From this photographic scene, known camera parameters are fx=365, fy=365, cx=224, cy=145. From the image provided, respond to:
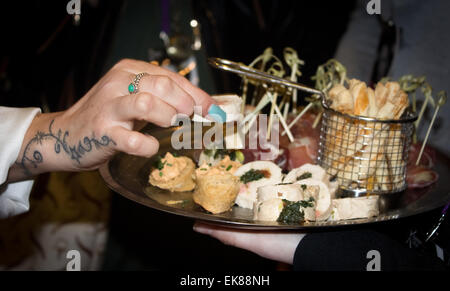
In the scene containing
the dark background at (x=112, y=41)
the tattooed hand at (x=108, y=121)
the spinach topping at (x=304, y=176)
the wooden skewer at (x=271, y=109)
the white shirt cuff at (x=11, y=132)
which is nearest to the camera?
the tattooed hand at (x=108, y=121)

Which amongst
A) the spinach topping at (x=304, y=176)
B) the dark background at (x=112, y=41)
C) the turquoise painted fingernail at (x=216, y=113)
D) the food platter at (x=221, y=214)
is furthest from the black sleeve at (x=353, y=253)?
the dark background at (x=112, y=41)

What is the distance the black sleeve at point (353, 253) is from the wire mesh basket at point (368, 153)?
34 centimetres

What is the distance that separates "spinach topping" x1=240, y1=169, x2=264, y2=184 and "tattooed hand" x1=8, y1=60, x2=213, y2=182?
1.32 feet

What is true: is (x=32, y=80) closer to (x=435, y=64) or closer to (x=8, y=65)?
(x=8, y=65)

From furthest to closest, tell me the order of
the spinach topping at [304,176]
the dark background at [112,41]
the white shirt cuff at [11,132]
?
the dark background at [112,41], the spinach topping at [304,176], the white shirt cuff at [11,132]

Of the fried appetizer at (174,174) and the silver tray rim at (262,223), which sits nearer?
the silver tray rim at (262,223)

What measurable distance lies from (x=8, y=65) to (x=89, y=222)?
1373 mm

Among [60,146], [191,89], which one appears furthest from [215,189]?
[60,146]

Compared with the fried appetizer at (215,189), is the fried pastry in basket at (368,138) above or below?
above

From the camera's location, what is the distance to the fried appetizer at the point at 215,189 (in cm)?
142

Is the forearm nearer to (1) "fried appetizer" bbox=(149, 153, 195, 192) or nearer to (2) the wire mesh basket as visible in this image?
(1) "fried appetizer" bbox=(149, 153, 195, 192)

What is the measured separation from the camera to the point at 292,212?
130 cm

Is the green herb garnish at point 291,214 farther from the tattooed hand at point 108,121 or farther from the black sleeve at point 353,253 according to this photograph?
the tattooed hand at point 108,121

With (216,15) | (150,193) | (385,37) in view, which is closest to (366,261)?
(150,193)
